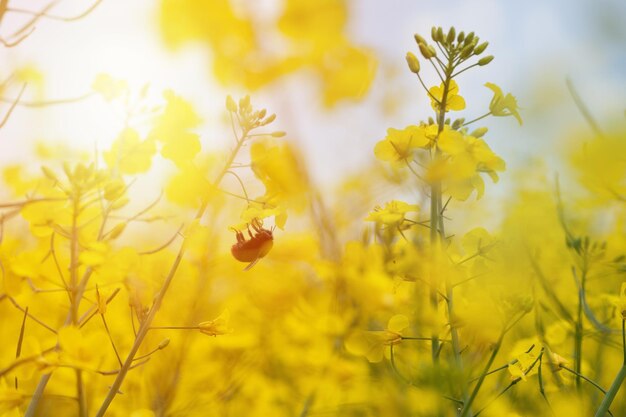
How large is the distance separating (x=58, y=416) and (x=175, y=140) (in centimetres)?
157

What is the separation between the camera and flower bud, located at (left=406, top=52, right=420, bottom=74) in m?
0.87

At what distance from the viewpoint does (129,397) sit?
158cm

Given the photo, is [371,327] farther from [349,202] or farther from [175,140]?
[175,140]

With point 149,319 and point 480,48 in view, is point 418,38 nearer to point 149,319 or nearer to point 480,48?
point 480,48

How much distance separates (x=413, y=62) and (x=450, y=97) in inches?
3.1

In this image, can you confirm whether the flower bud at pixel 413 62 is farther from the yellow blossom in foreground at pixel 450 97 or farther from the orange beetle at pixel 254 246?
the orange beetle at pixel 254 246

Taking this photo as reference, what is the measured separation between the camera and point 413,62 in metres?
0.88

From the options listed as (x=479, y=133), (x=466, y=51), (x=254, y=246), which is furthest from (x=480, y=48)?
(x=254, y=246)

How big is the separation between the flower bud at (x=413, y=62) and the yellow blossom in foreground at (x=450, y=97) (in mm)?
44

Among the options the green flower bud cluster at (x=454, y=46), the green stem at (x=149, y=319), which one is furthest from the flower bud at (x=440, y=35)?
the green stem at (x=149, y=319)

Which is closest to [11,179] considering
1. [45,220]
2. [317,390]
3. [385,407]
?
[45,220]

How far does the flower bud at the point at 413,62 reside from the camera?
0.87 m

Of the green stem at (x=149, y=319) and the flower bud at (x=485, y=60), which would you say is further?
the flower bud at (x=485, y=60)

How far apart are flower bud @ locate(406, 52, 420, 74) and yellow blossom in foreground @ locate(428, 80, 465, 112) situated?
4 cm
